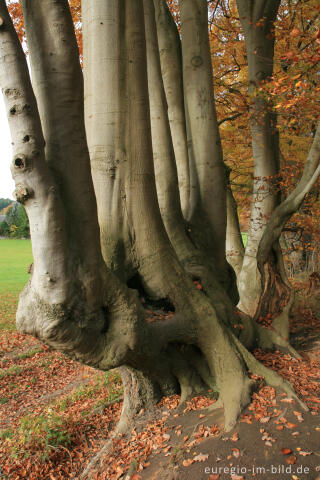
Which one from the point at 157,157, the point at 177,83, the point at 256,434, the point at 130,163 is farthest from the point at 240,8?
the point at 256,434

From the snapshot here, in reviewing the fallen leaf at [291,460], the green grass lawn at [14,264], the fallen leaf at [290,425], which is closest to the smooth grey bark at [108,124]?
the fallen leaf at [290,425]

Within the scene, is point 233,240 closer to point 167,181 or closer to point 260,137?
point 260,137

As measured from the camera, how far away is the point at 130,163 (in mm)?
4512

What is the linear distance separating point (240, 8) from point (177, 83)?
9.46ft

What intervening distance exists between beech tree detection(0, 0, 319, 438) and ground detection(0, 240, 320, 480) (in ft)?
0.85

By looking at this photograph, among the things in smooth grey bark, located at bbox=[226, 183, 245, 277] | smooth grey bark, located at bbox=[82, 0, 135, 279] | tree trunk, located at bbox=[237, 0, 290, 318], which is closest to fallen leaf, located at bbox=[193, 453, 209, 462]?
smooth grey bark, located at bbox=[82, 0, 135, 279]

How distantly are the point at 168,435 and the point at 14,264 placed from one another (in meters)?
35.1

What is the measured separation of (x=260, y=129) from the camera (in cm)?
750

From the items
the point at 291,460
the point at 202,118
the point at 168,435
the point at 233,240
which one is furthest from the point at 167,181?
the point at 233,240

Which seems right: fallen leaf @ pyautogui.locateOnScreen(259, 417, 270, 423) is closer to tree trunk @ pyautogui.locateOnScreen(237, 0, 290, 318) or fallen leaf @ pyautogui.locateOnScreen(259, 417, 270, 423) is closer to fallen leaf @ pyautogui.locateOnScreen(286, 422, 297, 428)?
fallen leaf @ pyautogui.locateOnScreen(286, 422, 297, 428)

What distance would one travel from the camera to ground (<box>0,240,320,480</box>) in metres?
3.17

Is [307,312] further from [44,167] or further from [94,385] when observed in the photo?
[44,167]

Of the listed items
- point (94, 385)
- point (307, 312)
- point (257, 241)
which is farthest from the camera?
point (307, 312)

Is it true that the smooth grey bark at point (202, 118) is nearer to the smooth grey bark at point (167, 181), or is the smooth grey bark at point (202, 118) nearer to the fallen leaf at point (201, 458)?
the smooth grey bark at point (167, 181)
